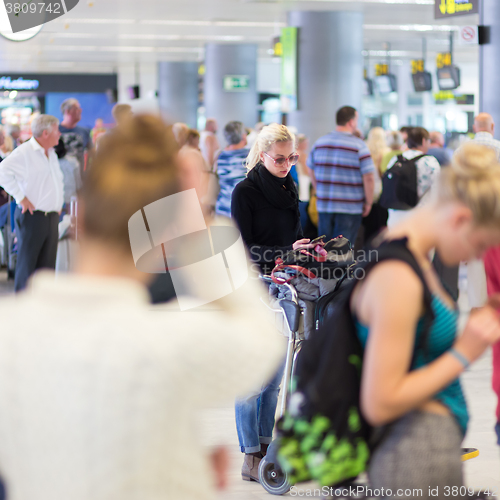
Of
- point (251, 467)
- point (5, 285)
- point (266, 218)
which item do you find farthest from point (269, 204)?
point (5, 285)

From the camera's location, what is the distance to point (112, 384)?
1183 millimetres

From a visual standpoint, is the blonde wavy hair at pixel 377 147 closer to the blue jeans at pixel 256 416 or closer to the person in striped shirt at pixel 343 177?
the person in striped shirt at pixel 343 177

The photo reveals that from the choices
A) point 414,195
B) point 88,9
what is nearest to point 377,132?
point 414,195

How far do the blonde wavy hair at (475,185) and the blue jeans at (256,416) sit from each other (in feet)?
5.98

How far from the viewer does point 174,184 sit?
1302mm

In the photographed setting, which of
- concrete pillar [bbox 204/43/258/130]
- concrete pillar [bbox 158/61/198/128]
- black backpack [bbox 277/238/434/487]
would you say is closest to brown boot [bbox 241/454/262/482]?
black backpack [bbox 277/238/434/487]

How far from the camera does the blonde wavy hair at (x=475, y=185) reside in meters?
1.55

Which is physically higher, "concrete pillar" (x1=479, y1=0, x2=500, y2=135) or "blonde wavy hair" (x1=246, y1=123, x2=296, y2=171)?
"concrete pillar" (x1=479, y1=0, x2=500, y2=135)

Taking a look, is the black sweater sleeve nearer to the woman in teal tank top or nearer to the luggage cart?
the luggage cart

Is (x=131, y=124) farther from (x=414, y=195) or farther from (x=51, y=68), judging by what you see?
(x=51, y=68)

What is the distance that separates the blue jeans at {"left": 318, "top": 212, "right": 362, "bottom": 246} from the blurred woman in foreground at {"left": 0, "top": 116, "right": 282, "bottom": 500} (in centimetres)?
595

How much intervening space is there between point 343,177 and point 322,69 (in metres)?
5.67

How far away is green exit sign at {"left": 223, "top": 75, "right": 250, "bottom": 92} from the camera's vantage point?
18.4 metres

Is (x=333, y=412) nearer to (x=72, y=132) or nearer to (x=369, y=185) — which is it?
(x=369, y=185)
